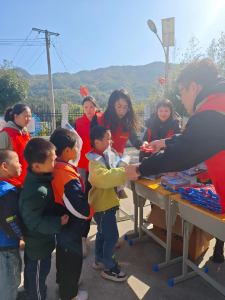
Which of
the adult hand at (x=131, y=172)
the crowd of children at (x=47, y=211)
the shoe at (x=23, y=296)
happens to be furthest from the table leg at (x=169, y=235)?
the shoe at (x=23, y=296)

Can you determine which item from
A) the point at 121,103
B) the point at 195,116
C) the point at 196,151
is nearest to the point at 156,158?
the point at 196,151

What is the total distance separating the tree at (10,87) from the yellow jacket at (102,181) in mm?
12691

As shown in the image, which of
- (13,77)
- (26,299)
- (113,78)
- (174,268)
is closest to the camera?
(26,299)

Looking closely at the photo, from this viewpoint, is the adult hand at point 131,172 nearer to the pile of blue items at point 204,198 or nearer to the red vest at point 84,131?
the pile of blue items at point 204,198

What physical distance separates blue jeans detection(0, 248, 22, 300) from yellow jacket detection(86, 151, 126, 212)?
734mm

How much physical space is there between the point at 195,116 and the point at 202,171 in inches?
47.0

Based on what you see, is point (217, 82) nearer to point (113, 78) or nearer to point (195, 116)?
point (195, 116)

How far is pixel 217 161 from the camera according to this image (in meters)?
1.29

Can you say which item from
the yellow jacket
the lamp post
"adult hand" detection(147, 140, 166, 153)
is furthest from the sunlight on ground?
the lamp post

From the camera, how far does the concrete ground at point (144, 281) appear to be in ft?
5.92

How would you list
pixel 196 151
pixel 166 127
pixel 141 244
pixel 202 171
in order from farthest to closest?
pixel 166 127
pixel 141 244
pixel 202 171
pixel 196 151

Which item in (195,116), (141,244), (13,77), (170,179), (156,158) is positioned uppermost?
(13,77)

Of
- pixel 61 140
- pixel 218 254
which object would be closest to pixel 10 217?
pixel 61 140

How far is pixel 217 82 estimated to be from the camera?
4.46ft
